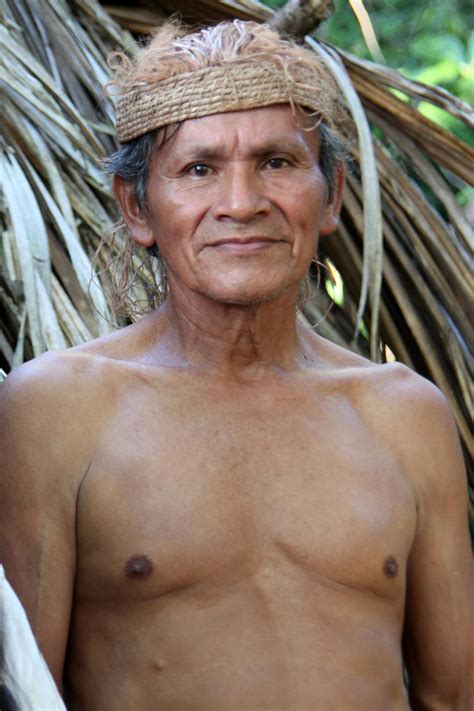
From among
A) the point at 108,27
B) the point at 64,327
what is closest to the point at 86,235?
the point at 64,327

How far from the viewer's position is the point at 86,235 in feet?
9.74

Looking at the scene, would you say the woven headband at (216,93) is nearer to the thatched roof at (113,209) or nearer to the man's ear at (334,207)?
the man's ear at (334,207)

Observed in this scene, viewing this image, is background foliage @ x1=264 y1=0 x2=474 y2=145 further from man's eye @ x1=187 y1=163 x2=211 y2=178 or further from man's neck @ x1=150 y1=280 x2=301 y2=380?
man's eye @ x1=187 y1=163 x2=211 y2=178

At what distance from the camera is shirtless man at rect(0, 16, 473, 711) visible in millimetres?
2127

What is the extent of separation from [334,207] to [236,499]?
1.89 feet

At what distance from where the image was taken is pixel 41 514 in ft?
6.95

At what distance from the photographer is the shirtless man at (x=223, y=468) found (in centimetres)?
213

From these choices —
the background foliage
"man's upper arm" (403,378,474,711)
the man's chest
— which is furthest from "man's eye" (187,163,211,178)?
the background foliage

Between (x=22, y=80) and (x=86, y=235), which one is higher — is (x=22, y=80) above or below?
above

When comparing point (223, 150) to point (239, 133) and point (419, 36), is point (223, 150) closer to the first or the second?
point (239, 133)

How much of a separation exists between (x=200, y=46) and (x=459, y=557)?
100 cm

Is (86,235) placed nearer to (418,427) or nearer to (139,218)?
(139,218)

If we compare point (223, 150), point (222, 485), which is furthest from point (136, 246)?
point (222, 485)

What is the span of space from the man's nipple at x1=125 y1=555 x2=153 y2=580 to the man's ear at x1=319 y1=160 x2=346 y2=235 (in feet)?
2.17
